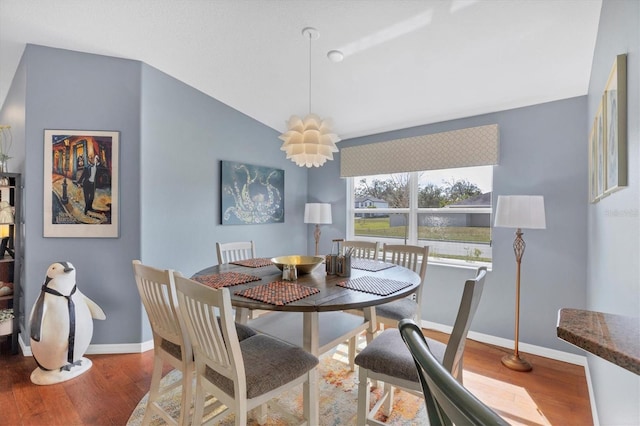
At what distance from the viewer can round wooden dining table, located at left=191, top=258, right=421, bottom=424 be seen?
1.47 metres

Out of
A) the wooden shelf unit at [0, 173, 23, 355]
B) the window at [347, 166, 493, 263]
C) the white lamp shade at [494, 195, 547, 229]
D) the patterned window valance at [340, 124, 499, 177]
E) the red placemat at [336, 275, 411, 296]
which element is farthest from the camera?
the window at [347, 166, 493, 263]

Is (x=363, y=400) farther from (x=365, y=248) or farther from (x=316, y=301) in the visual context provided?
(x=365, y=248)

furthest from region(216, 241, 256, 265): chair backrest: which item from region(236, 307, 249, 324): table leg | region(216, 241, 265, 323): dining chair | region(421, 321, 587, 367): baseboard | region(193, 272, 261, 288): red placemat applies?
region(421, 321, 587, 367): baseboard

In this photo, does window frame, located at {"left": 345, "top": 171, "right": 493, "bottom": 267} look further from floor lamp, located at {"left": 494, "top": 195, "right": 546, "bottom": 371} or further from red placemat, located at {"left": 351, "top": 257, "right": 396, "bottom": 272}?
red placemat, located at {"left": 351, "top": 257, "right": 396, "bottom": 272}

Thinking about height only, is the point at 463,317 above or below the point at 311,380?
above

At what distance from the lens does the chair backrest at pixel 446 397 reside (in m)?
0.35

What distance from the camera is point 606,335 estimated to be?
1.79 ft

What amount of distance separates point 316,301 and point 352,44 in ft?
6.30

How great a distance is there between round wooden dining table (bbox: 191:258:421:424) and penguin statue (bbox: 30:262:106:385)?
1.28 meters

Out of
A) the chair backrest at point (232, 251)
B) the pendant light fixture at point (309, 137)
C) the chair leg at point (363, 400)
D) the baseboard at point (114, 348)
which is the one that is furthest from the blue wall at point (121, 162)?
the chair leg at point (363, 400)

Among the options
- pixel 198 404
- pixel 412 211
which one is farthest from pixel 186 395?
pixel 412 211

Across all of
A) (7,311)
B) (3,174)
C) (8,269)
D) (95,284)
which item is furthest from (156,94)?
(7,311)

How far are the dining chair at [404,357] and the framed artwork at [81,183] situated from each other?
8.12 feet

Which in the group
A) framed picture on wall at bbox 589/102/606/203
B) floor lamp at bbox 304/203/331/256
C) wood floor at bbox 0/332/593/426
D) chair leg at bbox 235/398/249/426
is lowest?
wood floor at bbox 0/332/593/426
